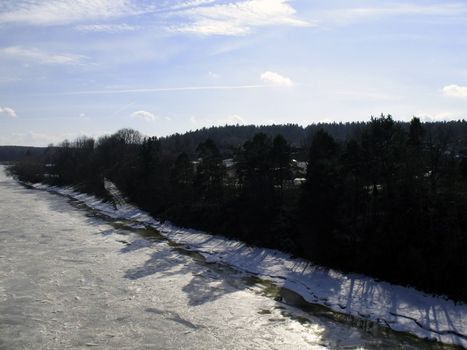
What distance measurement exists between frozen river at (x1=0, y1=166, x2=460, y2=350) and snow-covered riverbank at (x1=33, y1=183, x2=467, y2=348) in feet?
4.01

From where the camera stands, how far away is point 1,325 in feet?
60.6

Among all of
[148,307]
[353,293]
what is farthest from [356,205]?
[148,307]

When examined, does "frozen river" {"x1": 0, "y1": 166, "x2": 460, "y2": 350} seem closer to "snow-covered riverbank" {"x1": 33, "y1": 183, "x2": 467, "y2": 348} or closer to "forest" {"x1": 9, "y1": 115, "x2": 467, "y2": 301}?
"snow-covered riverbank" {"x1": 33, "y1": 183, "x2": 467, "y2": 348}

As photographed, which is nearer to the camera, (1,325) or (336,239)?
(1,325)

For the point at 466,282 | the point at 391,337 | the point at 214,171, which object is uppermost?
the point at 214,171

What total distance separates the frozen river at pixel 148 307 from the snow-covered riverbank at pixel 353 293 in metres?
1.22

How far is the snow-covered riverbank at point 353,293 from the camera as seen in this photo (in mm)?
20719

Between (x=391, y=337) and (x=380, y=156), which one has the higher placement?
(x=380, y=156)

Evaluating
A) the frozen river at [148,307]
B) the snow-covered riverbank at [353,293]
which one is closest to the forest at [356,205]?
the snow-covered riverbank at [353,293]

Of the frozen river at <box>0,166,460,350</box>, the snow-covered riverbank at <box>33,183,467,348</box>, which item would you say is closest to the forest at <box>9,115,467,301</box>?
the snow-covered riverbank at <box>33,183,467,348</box>

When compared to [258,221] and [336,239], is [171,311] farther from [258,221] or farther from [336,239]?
[258,221]

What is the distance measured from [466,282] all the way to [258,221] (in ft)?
62.5

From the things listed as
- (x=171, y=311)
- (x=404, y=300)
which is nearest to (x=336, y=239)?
(x=404, y=300)

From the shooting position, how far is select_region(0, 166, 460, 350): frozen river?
58.9 ft
